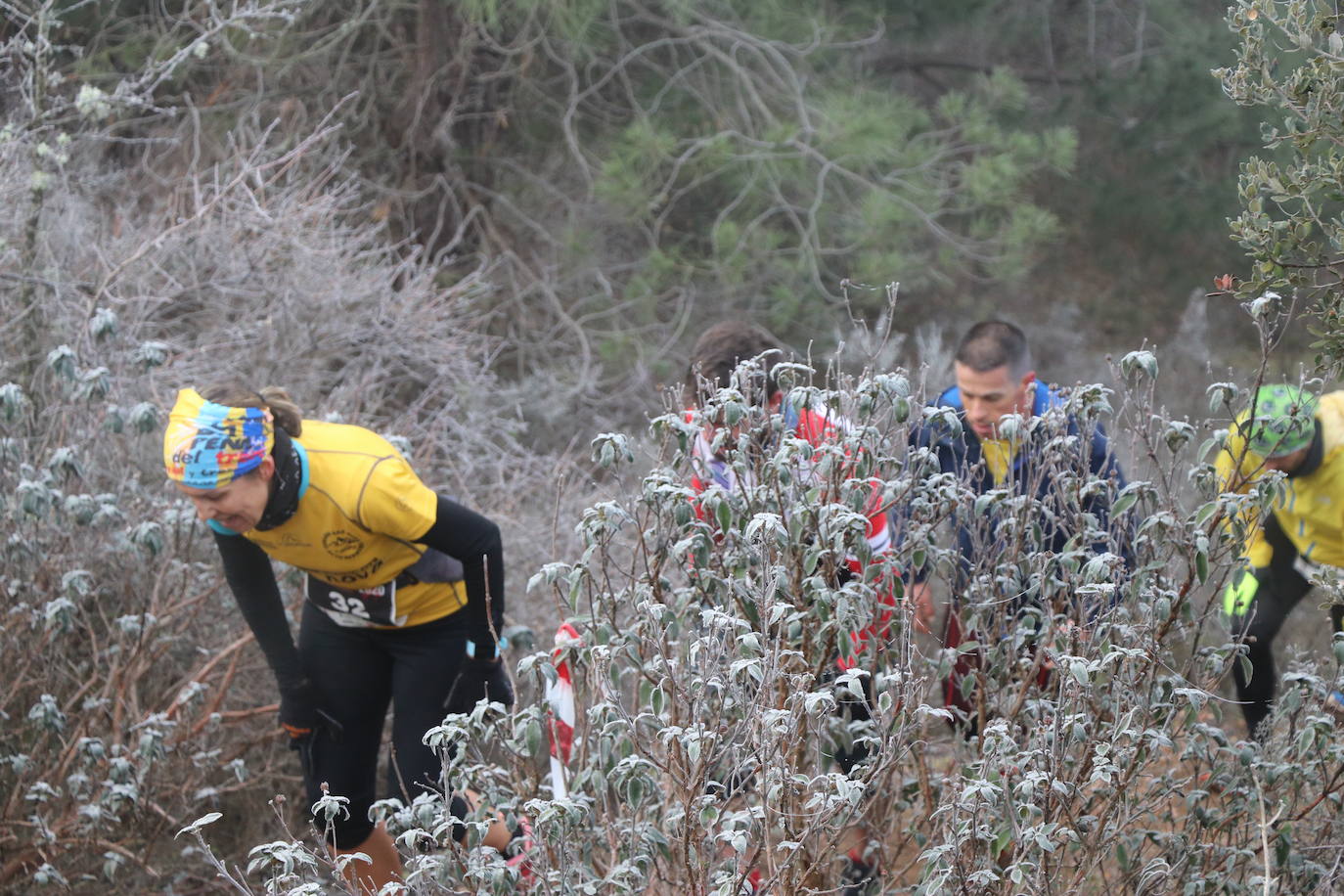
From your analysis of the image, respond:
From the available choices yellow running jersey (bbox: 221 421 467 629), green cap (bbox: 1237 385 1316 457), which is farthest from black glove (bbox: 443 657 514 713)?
green cap (bbox: 1237 385 1316 457)

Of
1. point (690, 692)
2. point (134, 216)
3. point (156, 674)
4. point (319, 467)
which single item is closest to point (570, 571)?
point (690, 692)

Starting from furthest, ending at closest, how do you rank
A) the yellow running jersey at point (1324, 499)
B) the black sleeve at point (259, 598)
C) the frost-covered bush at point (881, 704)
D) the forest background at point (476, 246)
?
the forest background at point (476, 246) → the yellow running jersey at point (1324, 499) → the black sleeve at point (259, 598) → the frost-covered bush at point (881, 704)

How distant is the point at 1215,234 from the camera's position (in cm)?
1025

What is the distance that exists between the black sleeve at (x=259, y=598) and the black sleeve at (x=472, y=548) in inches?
19.7

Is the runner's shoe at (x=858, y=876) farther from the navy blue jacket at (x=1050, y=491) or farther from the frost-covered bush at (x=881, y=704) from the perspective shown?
the navy blue jacket at (x=1050, y=491)

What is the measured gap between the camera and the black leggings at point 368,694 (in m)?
3.73

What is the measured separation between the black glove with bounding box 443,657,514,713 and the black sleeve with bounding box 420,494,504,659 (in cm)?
10

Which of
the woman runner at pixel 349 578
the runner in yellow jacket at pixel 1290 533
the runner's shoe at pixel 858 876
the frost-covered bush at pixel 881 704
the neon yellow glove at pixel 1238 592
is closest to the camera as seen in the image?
the frost-covered bush at pixel 881 704

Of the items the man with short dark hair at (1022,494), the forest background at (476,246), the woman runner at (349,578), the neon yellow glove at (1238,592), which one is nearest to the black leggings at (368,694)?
the woman runner at (349,578)

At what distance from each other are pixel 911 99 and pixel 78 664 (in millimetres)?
6722

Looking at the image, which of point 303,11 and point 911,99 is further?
point 911,99

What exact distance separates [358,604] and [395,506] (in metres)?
0.42

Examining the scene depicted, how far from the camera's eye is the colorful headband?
330 centimetres

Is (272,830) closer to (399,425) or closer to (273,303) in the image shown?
(399,425)
